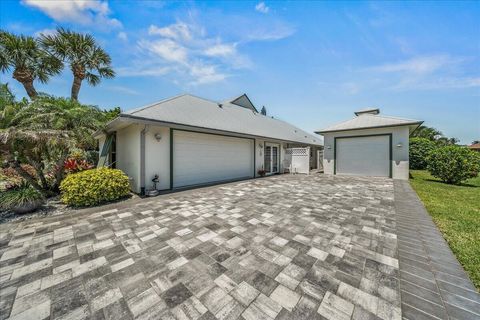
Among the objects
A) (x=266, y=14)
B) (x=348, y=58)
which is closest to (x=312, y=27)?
(x=266, y=14)

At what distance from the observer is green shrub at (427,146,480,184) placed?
349 inches

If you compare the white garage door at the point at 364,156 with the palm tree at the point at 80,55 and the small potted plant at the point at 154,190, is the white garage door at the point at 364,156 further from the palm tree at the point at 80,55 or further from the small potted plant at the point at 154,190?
the palm tree at the point at 80,55

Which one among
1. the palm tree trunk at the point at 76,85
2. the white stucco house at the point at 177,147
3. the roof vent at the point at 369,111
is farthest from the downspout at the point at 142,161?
the roof vent at the point at 369,111

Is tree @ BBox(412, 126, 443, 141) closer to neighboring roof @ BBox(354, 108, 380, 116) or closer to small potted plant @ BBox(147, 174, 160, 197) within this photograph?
neighboring roof @ BBox(354, 108, 380, 116)

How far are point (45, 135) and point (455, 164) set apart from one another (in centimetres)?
1686

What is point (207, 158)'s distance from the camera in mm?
8586

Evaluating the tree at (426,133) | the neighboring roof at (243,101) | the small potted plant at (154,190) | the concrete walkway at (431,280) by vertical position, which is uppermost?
the neighboring roof at (243,101)

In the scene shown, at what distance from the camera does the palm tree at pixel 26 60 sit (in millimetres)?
10469

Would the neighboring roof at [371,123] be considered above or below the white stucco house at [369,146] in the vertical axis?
above

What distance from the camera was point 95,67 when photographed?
1301 centimetres

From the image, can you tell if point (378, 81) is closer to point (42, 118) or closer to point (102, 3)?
point (102, 3)

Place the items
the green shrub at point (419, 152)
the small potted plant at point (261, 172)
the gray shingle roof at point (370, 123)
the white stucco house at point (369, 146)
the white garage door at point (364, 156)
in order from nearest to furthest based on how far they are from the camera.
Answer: the gray shingle roof at point (370, 123), the white stucco house at point (369, 146), the white garage door at point (364, 156), the small potted plant at point (261, 172), the green shrub at point (419, 152)

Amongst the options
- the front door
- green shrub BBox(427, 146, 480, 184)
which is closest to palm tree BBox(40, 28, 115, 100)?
the front door

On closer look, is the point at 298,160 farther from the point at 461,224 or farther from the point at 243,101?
the point at 461,224
